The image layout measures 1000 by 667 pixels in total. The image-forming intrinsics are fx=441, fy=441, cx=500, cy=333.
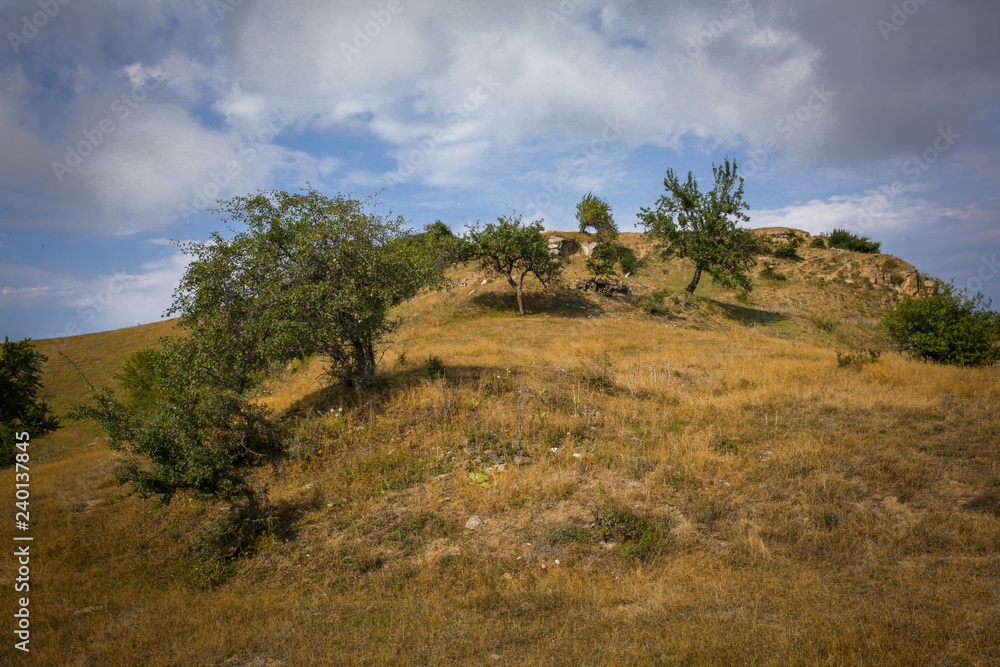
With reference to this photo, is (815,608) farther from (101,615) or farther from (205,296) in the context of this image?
(205,296)

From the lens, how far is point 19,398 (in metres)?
23.4

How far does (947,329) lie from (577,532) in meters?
21.2

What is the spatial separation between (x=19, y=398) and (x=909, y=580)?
35.7 meters

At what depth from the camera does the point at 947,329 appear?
19000 mm

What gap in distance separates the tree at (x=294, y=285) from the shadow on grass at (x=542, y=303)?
19876mm

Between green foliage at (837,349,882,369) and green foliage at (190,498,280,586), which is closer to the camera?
green foliage at (190,498,280,586)

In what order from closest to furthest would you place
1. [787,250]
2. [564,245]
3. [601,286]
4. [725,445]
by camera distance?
[725,445] → [601,286] → [564,245] → [787,250]

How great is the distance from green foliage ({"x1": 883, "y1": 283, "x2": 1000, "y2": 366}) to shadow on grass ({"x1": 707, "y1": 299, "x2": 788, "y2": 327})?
55.7 feet

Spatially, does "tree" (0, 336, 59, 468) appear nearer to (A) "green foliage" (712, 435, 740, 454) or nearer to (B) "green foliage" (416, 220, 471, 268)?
(B) "green foliage" (416, 220, 471, 268)

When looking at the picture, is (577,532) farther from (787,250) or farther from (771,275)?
(787,250)

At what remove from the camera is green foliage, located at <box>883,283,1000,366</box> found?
59.4 ft

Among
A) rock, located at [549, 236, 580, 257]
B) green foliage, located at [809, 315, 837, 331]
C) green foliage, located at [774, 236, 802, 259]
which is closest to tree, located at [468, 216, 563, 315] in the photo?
rock, located at [549, 236, 580, 257]

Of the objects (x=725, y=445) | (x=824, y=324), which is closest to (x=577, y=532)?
(x=725, y=445)

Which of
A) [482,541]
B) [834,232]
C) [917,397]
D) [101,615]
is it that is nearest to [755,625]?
[482,541]
